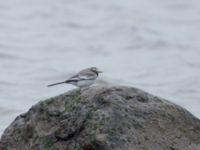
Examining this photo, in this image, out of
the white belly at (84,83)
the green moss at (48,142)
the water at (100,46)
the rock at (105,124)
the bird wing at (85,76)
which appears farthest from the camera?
the water at (100,46)

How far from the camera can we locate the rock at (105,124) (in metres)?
7.80

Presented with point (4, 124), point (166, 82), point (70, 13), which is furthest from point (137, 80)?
point (70, 13)

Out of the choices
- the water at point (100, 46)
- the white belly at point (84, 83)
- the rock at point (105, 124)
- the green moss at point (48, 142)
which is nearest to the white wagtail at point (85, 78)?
the white belly at point (84, 83)

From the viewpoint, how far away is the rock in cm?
780

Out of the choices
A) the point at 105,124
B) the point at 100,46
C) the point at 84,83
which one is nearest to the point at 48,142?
the point at 105,124

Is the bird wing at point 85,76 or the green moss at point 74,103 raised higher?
the green moss at point 74,103

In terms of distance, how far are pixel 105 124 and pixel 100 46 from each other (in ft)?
47.2

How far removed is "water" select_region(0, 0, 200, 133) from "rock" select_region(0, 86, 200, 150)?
651 centimetres

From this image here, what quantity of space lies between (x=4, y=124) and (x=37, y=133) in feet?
21.6

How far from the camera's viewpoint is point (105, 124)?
25.6 ft

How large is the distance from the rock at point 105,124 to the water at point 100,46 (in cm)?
651

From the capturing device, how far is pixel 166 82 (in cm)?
1908

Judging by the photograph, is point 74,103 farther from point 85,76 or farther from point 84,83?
point 85,76

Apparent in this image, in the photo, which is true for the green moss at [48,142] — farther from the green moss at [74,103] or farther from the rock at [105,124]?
the green moss at [74,103]
